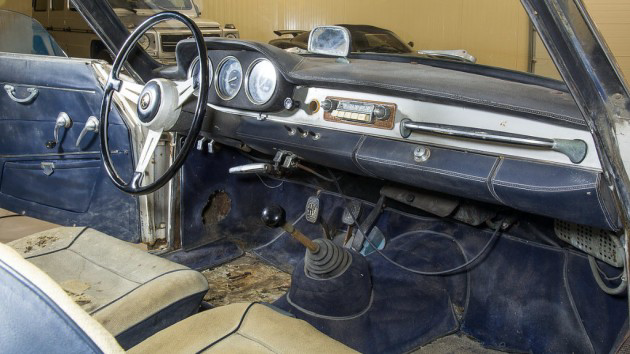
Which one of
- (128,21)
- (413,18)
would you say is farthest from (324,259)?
(413,18)

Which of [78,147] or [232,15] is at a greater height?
[232,15]

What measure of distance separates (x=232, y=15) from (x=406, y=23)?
11.1 ft

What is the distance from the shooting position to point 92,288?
1.93m

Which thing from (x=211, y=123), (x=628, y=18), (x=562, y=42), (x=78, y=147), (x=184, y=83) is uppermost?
(x=628, y=18)

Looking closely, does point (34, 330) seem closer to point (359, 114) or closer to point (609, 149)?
point (609, 149)

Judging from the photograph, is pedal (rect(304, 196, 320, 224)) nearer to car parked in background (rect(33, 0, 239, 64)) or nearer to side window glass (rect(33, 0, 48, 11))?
car parked in background (rect(33, 0, 239, 64))

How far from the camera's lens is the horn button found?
7.15 feet

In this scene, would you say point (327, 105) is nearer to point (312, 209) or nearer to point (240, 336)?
point (240, 336)

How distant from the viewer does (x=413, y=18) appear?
1135 cm

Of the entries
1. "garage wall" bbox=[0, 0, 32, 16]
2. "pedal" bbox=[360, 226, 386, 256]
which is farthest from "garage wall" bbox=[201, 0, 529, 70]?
"pedal" bbox=[360, 226, 386, 256]

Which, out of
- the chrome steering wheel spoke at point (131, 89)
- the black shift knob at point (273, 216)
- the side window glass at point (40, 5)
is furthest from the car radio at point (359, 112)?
the side window glass at point (40, 5)

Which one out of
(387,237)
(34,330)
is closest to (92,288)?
(34,330)

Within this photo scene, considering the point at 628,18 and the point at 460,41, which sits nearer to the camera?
the point at 628,18

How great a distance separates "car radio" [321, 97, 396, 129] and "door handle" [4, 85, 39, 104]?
1.64m
